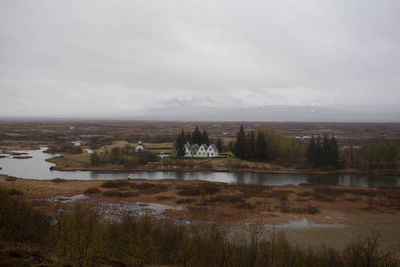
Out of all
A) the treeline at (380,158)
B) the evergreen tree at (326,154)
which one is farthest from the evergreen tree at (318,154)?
the treeline at (380,158)

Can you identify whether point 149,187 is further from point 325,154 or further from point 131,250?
point 325,154

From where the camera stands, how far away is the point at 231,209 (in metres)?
21.9

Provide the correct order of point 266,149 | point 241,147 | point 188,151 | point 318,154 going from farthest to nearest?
point 188,151 → point 266,149 → point 241,147 → point 318,154

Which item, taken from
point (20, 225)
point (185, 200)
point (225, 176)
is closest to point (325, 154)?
point (225, 176)

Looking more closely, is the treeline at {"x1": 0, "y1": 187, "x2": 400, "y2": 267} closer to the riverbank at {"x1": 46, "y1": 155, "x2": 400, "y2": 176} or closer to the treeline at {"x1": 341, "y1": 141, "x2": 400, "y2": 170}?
the riverbank at {"x1": 46, "y1": 155, "x2": 400, "y2": 176}

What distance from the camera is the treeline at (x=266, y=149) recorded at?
4878 centimetres

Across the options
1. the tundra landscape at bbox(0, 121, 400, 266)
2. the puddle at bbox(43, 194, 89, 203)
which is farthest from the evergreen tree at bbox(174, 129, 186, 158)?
the puddle at bbox(43, 194, 89, 203)

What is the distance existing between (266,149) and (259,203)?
26.9m

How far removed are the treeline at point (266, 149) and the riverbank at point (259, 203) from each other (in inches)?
732

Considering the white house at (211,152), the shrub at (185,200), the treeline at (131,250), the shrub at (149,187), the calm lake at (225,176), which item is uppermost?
the treeline at (131,250)

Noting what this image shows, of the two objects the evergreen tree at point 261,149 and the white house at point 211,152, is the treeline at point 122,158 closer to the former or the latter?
the white house at point 211,152

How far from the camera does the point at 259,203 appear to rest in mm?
23703

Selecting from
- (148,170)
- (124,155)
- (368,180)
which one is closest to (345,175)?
(368,180)

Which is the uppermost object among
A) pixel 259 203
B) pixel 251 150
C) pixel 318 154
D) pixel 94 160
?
pixel 251 150
